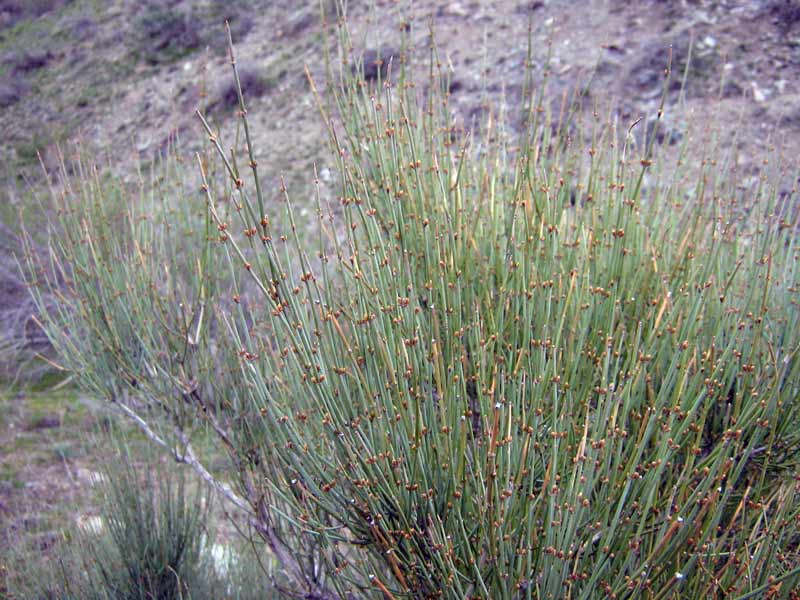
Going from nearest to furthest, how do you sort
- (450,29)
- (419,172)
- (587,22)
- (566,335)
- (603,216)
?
(566,335) < (419,172) < (603,216) < (587,22) < (450,29)

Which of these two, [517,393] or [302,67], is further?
[302,67]

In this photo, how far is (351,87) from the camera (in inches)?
122

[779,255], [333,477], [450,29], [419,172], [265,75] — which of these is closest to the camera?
[333,477]

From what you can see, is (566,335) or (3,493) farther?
(3,493)

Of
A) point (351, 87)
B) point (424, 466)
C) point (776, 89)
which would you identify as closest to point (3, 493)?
point (351, 87)

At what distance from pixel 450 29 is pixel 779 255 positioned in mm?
10758

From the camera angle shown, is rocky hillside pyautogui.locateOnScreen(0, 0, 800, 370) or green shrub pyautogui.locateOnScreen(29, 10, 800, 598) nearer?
green shrub pyautogui.locateOnScreen(29, 10, 800, 598)

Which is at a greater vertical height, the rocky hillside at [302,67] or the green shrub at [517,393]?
the green shrub at [517,393]

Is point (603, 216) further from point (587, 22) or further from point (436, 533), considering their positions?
point (587, 22)

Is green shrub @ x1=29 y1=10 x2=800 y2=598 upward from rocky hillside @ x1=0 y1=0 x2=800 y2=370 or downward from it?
upward

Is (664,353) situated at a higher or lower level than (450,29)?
higher

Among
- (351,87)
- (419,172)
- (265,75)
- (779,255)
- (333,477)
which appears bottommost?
(265,75)

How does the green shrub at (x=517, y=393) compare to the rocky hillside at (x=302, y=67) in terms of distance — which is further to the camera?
the rocky hillside at (x=302, y=67)

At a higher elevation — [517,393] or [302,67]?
[517,393]
